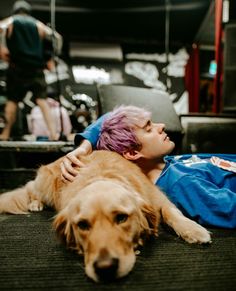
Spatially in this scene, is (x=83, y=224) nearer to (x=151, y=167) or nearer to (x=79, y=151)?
(x=79, y=151)

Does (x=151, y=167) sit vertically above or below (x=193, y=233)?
above

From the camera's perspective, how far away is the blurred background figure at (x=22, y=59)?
4.13 meters

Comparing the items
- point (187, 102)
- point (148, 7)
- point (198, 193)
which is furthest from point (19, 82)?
point (187, 102)

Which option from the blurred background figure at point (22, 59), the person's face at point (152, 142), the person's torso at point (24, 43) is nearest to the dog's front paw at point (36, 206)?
the person's face at point (152, 142)

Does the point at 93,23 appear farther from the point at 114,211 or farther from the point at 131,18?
the point at 114,211

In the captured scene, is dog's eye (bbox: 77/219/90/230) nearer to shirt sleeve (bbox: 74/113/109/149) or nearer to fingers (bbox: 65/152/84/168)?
fingers (bbox: 65/152/84/168)

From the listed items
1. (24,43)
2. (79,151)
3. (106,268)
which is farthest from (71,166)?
(24,43)

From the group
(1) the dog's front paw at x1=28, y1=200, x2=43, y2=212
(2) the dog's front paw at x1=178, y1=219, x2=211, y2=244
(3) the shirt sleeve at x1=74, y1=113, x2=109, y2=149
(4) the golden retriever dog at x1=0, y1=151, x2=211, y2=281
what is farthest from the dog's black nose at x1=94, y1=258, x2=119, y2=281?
(1) the dog's front paw at x1=28, y1=200, x2=43, y2=212

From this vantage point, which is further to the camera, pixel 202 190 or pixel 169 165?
pixel 169 165

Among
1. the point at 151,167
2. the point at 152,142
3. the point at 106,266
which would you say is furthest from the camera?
the point at 151,167

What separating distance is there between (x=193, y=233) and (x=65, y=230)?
0.62m

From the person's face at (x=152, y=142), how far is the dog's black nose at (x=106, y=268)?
41.2 inches

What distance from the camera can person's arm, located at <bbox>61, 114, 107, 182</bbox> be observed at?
189cm

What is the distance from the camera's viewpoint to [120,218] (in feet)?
4.29
